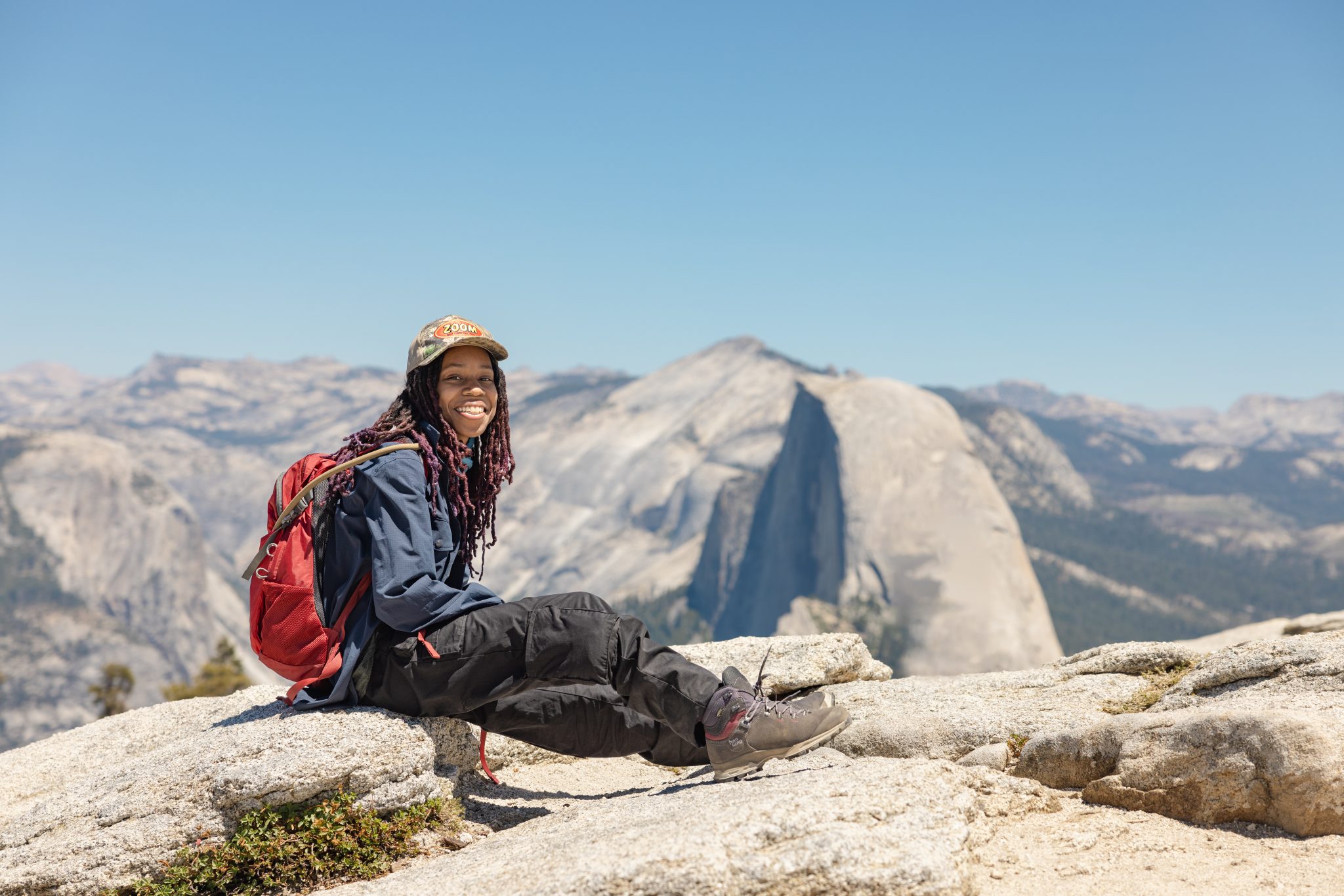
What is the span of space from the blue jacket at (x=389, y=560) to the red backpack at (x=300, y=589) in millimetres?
61

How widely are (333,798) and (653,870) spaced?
2575 mm

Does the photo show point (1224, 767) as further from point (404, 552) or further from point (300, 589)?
point (300, 589)

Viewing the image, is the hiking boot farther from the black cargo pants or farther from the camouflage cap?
the camouflage cap

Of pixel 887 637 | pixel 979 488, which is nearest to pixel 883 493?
pixel 979 488

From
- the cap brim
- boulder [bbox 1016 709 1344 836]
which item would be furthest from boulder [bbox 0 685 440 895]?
boulder [bbox 1016 709 1344 836]

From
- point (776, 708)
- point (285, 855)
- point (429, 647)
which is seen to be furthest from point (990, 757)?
point (285, 855)

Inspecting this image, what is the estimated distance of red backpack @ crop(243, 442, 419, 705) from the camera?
6164mm

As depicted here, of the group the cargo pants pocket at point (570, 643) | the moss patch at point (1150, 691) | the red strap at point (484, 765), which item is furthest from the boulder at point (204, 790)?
the moss patch at point (1150, 691)

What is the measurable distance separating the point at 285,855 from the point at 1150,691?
707 cm

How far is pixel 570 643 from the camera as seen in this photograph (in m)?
6.13

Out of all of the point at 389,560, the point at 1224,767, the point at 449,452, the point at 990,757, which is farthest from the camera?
the point at 990,757

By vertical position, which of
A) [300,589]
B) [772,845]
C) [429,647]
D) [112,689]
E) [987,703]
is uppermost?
[300,589]

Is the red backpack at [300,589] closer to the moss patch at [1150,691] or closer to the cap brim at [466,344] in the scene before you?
the cap brim at [466,344]

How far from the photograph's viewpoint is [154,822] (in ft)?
19.6
